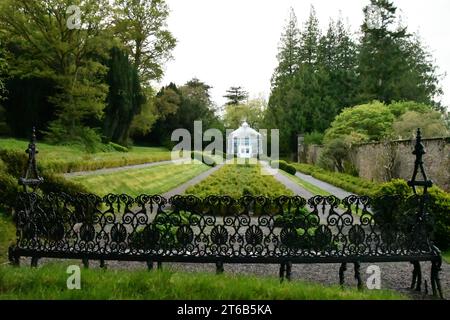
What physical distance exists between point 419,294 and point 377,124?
75.8ft

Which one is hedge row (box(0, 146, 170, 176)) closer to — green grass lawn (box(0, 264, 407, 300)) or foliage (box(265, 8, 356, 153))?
green grass lawn (box(0, 264, 407, 300))

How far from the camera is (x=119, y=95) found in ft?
91.6

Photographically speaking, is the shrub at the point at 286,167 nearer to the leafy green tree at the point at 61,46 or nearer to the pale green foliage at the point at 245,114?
the leafy green tree at the point at 61,46

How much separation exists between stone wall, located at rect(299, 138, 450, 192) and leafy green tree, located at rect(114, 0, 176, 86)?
17.2m

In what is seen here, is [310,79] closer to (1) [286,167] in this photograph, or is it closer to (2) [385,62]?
(2) [385,62]

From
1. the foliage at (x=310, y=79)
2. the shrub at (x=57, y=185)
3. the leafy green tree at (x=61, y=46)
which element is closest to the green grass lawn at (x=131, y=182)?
the shrub at (x=57, y=185)

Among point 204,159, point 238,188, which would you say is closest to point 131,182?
point 238,188

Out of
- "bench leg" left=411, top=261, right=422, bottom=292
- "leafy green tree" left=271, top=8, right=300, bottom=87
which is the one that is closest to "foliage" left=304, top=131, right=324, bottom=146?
"leafy green tree" left=271, top=8, right=300, bottom=87

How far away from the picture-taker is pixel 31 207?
4617mm

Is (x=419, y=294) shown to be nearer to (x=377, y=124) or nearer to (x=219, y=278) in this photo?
(x=219, y=278)

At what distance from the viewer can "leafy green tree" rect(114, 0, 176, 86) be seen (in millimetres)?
31062

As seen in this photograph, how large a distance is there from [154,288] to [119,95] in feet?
85.5

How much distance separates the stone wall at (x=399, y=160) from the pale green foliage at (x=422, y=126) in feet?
8.06

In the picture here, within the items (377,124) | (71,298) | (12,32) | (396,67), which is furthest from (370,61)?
(71,298)
